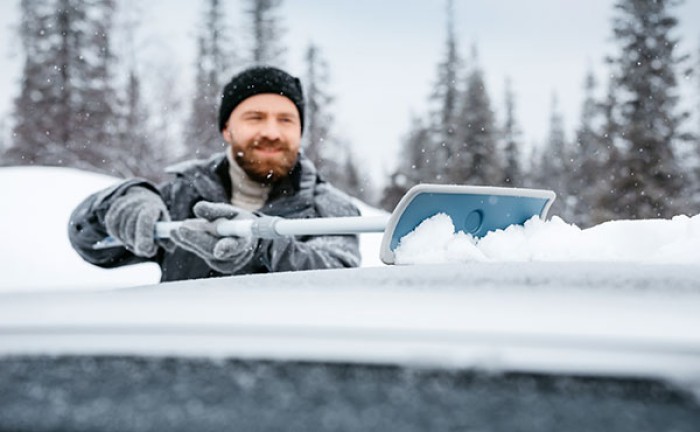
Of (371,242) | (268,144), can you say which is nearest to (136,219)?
(268,144)

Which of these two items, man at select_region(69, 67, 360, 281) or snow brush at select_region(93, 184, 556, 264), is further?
man at select_region(69, 67, 360, 281)

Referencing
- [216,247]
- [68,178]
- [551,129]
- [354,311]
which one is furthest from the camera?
[551,129]

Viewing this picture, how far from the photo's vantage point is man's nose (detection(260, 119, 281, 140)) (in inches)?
158

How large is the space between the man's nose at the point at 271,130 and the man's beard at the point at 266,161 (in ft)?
0.13

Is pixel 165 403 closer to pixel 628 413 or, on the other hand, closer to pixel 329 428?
pixel 329 428

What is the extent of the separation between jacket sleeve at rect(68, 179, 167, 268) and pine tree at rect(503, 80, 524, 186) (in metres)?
30.1

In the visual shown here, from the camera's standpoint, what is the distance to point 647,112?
22.9 m

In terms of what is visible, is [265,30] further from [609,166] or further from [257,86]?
[257,86]

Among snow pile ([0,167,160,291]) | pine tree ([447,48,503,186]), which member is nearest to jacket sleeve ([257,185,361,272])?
snow pile ([0,167,160,291])

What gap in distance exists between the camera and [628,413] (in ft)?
1.92

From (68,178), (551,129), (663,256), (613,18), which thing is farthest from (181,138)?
(551,129)

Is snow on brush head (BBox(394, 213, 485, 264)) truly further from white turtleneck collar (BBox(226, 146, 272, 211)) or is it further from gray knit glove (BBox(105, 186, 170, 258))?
white turtleneck collar (BBox(226, 146, 272, 211))

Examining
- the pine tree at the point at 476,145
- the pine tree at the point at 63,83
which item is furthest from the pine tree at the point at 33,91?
the pine tree at the point at 476,145

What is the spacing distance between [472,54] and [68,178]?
98.1 ft
